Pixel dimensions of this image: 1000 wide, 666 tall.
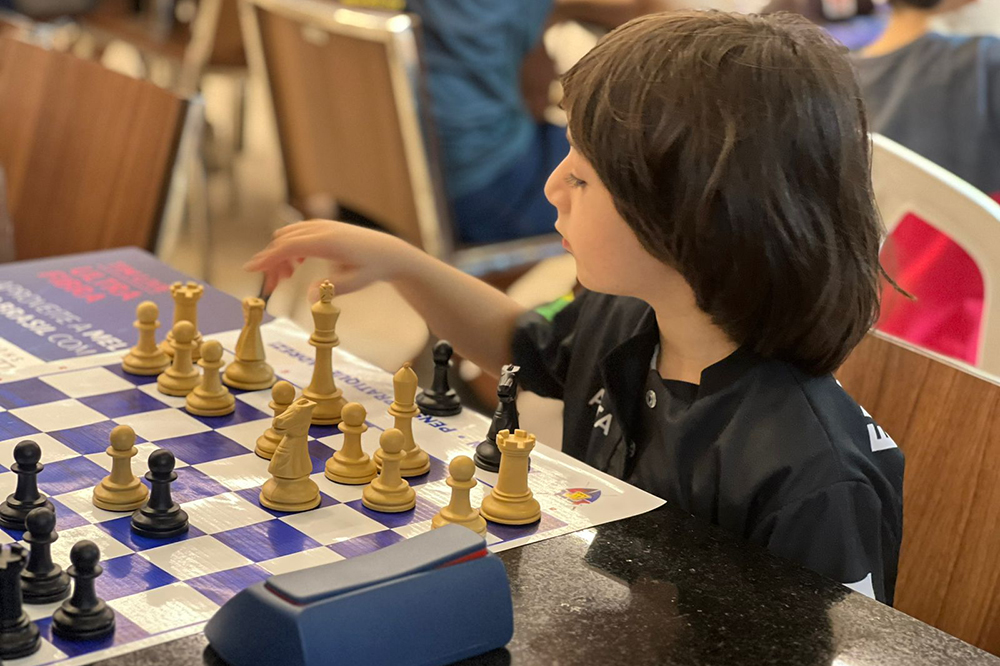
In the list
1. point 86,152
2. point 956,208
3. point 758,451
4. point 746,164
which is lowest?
point 86,152

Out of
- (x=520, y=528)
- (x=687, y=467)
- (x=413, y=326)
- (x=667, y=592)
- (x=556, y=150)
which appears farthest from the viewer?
(x=413, y=326)

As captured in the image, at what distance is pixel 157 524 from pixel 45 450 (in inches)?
7.8

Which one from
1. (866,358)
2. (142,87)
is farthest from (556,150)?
(866,358)

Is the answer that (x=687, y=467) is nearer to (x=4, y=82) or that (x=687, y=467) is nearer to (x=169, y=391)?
(x=169, y=391)

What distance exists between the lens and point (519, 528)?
40.2 inches

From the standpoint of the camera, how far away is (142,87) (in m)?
2.06

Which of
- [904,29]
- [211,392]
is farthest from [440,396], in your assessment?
[904,29]

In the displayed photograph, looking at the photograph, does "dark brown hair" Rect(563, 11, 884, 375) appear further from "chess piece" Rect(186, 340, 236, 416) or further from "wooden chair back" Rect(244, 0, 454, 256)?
"wooden chair back" Rect(244, 0, 454, 256)

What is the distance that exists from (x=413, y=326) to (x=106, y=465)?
2.38 metres

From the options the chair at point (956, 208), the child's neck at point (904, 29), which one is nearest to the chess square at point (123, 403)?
the chair at point (956, 208)

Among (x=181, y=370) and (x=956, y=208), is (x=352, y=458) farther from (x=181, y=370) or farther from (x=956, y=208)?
(x=956, y=208)

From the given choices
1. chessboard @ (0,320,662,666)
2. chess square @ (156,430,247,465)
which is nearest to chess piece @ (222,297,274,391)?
chessboard @ (0,320,662,666)

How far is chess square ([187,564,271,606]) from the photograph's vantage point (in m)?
0.88

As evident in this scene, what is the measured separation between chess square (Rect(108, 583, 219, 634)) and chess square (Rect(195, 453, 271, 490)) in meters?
0.19
